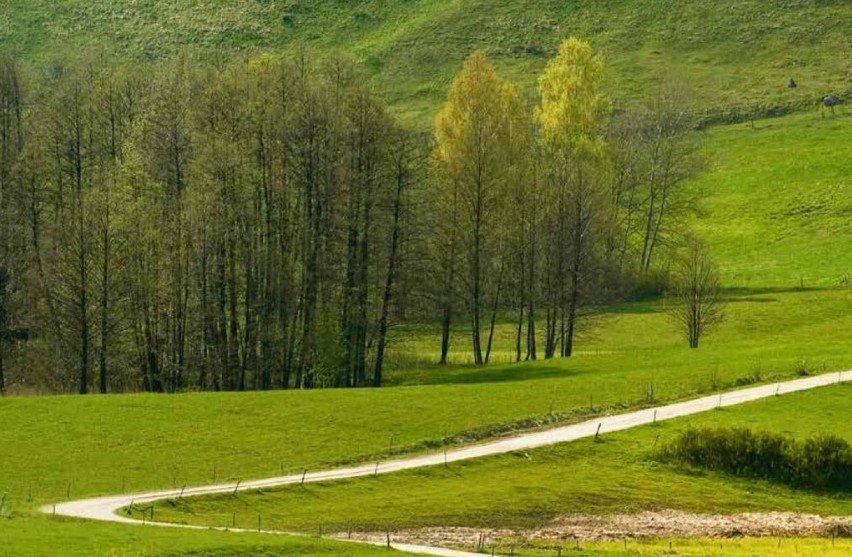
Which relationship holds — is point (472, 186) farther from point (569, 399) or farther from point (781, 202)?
point (781, 202)

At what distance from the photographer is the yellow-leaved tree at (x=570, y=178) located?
89.3 m

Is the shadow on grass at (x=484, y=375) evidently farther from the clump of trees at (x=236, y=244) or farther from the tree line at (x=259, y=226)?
the tree line at (x=259, y=226)

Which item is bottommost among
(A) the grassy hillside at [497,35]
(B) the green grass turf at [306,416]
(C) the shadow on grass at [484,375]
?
(C) the shadow on grass at [484,375]

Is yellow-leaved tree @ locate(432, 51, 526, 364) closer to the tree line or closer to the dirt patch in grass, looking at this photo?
the tree line

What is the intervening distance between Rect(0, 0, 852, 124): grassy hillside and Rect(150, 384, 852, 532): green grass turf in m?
95.1

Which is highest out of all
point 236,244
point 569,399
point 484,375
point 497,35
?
point 497,35

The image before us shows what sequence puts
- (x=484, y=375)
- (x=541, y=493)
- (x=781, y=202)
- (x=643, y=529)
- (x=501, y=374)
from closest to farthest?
(x=643, y=529) < (x=541, y=493) < (x=501, y=374) < (x=484, y=375) < (x=781, y=202)

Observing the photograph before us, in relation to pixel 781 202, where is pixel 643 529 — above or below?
below

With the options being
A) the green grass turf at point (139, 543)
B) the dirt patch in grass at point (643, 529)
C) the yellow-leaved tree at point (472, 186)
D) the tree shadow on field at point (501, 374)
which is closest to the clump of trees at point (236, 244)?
the yellow-leaved tree at point (472, 186)

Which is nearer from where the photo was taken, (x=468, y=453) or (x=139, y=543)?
(x=139, y=543)

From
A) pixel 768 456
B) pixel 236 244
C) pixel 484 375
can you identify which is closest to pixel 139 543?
pixel 768 456

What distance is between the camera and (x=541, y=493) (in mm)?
56469

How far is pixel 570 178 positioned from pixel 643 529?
4227 cm

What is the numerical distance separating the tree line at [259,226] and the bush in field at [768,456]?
2518 cm
